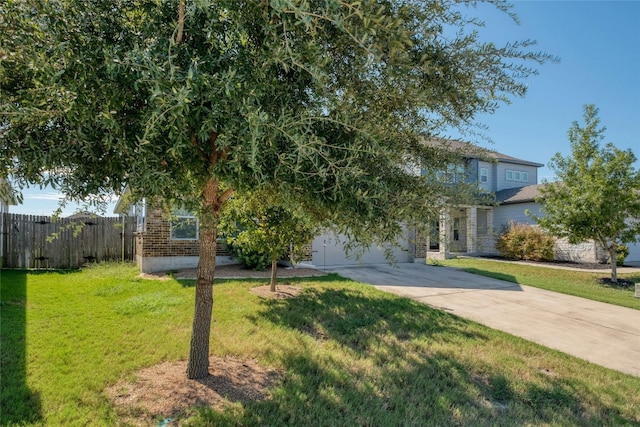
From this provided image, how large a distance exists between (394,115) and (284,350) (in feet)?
10.5

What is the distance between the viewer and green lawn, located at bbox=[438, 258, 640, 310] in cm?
909

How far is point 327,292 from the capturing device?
7.88 meters

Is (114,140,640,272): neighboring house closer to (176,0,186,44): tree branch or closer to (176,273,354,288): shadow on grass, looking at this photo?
(176,273,354,288): shadow on grass

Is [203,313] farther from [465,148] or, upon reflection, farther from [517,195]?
[517,195]

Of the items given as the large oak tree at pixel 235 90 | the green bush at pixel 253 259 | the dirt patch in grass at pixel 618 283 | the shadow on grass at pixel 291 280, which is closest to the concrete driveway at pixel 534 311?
the shadow on grass at pixel 291 280

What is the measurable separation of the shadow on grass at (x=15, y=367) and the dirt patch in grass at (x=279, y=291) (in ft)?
12.9

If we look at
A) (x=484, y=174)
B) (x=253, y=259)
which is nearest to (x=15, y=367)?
(x=253, y=259)

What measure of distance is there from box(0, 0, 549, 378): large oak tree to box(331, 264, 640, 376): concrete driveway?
68.0 inches

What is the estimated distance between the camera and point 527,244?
1702cm

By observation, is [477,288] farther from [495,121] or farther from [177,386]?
[177,386]

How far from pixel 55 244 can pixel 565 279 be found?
677 inches

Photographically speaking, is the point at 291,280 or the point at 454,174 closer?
the point at 454,174

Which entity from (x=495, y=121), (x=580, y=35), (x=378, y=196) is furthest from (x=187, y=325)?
(x=580, y=35)

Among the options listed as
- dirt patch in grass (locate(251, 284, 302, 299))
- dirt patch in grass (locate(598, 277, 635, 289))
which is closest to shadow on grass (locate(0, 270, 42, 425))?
dirt patch in grass (locate(251, 284, 302, 299))
